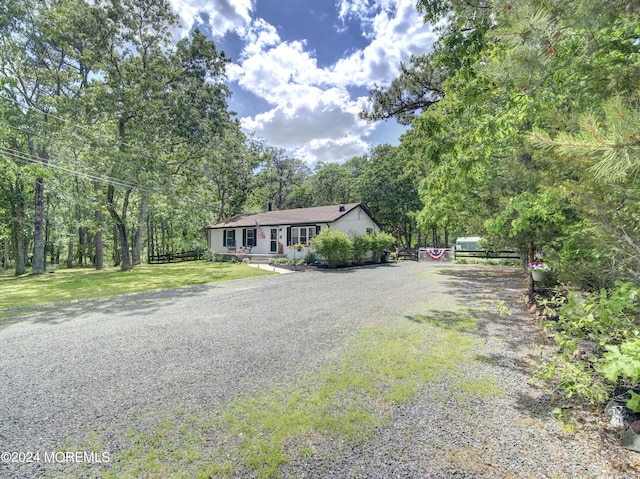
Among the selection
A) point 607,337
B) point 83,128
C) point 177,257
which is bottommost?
point 177,257

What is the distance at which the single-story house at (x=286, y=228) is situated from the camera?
20.8 m

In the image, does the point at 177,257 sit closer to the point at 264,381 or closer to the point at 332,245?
the point at 332,245

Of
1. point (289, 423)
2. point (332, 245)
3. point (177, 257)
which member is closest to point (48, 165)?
point (177, 257)

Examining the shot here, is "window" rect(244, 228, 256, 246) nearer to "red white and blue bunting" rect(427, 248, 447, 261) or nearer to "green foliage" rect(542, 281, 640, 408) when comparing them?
"red white and blue bunting" rect(427, 248, 447, 261)

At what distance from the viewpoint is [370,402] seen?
3.14 meters

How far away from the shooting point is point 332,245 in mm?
16484

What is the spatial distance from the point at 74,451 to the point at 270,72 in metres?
17.5

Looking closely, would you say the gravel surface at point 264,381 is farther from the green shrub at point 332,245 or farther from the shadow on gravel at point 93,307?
the green shrub at point 332,245

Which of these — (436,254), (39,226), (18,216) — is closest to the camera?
(39,226)

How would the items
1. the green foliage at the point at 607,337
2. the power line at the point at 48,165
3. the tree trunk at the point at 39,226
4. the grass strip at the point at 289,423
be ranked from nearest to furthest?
1. the green foliage at the point at 607,337
2. the grass strip at the point at 289,423
3. the power line at the point at 48,165
4. the tree trunk at the point at 39,226

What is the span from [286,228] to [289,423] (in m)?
19.4

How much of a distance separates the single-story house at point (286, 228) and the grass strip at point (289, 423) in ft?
51.3

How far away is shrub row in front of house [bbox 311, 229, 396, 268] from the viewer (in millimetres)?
16453

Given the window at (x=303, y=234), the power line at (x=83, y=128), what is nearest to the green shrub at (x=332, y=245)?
the window at (x=303, y=234)
